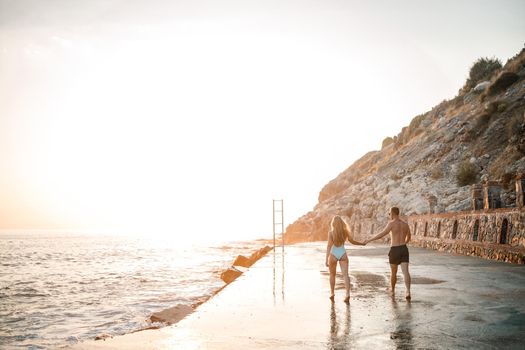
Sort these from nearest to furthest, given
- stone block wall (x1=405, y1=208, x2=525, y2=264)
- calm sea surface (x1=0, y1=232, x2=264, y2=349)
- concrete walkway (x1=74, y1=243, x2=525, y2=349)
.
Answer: concrete walkway (x1=74, y1=243, x2=525, y2=349), calm sea surface (x1=0, y1=232, x2=264, y2=349), stone block wall (x1=405, y1=208, x2=525, y2=264)

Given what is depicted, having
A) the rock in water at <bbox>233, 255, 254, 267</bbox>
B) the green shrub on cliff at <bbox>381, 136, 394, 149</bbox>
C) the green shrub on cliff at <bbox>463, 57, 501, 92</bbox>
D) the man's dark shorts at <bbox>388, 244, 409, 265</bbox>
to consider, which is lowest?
the rock in water at <bbox>233, 255, 254, 267</bbox>

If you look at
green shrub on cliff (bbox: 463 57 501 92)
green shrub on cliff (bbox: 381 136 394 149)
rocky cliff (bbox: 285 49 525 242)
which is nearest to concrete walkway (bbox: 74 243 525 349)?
rocky cliff (bbox: 285 49 525 242)

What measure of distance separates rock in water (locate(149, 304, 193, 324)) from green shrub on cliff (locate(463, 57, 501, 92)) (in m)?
52.7

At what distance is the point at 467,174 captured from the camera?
33.8 meters

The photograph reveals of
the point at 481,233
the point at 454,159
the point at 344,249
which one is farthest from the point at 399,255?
the point at 454,159

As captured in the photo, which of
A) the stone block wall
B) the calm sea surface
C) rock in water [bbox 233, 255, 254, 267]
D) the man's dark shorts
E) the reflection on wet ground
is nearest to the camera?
the reflection on wet ground

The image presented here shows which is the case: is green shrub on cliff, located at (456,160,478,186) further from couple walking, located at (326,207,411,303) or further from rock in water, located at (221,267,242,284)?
couple walking, located at (326,207,411,303)

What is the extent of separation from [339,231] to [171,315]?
14.6 feet

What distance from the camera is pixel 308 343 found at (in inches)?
223

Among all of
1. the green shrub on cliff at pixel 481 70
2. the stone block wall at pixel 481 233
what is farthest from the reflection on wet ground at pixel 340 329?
the green shrub on cliff at pixel 481 70

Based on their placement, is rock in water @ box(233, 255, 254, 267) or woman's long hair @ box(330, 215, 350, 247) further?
rock in water @ box(233, 255, 254, 267)

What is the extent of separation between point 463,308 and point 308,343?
12.5ft

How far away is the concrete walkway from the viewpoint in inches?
224

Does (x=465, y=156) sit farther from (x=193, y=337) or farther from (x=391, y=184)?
(x=193, y=337)
